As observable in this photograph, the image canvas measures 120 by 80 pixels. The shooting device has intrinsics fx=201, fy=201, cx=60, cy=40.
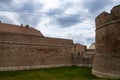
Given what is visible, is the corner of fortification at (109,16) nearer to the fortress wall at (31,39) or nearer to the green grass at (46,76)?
the green grass at (46,76)

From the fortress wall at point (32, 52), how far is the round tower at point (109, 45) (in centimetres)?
839

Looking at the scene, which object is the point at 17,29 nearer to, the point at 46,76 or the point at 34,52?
the point at 34,52

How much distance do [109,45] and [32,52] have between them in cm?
1027

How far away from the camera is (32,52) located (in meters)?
21.8

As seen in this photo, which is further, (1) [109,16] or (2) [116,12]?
(1) [109,16]

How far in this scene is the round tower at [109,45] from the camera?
12812 mm

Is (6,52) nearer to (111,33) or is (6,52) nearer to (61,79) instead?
(61,79)

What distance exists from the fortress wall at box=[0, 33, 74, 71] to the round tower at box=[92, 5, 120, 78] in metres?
8.39

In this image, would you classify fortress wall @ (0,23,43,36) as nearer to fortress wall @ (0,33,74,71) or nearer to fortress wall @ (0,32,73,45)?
fortress wall @ (0,32,73,45)

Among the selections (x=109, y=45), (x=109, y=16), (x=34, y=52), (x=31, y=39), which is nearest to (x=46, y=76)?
(x=109, y=45)

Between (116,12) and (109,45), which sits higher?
(116,12)

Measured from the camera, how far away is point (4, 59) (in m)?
19.1

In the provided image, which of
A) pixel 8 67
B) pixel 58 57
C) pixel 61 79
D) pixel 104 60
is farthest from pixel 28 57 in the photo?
pixel 104 60

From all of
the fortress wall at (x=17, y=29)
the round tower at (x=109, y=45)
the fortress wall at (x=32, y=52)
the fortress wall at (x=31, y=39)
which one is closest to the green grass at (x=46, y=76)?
the round tower at (x=109, y=45)
